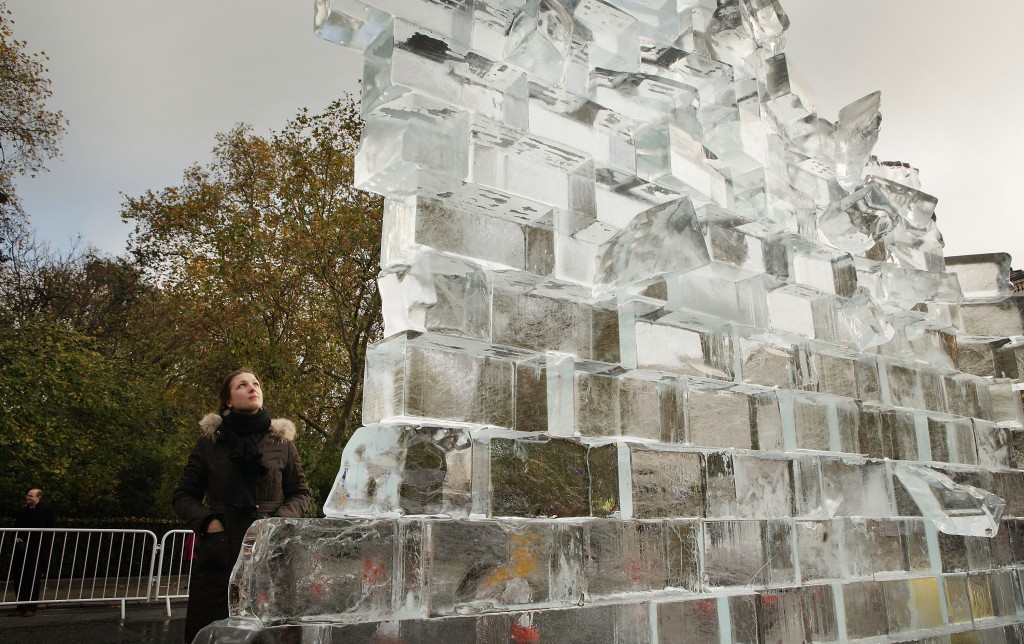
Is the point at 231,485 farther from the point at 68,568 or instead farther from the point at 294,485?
the point at 68,568

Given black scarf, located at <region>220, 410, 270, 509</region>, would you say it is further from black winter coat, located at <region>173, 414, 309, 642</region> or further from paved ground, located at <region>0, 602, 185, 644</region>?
paved ground, located at <region>0, 602, 185, 644</region>

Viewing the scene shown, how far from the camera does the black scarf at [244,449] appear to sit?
2.85 metres

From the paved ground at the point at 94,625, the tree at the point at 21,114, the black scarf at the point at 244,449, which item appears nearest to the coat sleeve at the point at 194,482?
the black scarf at the point at 244,449

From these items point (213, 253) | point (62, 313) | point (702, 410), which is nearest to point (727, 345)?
point (702, 410)

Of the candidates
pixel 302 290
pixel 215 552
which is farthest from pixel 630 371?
pixel 302 290

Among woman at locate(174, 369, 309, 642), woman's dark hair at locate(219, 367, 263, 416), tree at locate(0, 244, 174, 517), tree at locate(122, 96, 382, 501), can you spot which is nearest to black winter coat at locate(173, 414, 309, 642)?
woman at locate(174, 369, 309, 642)

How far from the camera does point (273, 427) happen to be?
306 cm

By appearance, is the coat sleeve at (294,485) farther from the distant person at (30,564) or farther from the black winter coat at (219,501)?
the distant person at (30,564)

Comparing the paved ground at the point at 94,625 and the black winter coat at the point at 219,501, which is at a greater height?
the black winter coat at the point at 219,501

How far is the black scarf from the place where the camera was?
2.85 meters

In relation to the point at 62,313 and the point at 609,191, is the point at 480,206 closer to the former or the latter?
the point at 609,191

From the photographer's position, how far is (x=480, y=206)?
1.94 m

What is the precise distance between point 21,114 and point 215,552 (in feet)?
59.7

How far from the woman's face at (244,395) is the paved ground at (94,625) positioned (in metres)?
4.66
